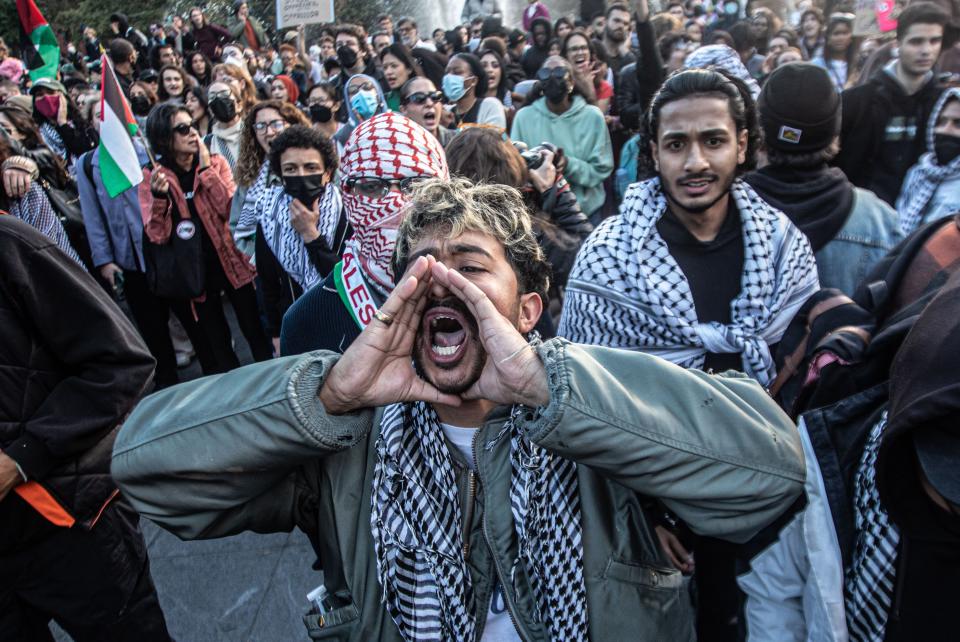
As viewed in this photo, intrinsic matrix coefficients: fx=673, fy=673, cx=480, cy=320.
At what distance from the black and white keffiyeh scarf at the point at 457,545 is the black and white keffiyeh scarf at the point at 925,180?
7.65 ft

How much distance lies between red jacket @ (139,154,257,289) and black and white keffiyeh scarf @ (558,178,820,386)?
3.15 m

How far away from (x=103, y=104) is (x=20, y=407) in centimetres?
254

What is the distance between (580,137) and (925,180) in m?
2.54

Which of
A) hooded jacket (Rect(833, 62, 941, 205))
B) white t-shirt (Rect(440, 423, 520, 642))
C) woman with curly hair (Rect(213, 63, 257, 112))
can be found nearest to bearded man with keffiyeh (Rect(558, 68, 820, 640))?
white t-shirt (Rect(440, 423, 520, 642))

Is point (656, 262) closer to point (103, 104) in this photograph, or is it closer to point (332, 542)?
point (332, 542)

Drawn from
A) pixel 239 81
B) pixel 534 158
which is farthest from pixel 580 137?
pixel 239 81

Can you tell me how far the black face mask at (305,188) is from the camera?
3531 millimetres

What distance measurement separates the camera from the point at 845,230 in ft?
8.20

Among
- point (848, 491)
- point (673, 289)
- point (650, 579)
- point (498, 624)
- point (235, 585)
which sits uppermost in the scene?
point (673, 289)

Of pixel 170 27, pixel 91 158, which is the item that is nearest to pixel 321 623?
pixel 91 158

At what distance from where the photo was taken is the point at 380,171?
260cm

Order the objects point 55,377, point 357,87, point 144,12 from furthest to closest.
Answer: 1. point 144,12
2. point 357,87
3. point 55,377

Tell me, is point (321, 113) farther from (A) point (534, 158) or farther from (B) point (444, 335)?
(B) point (444, 335)

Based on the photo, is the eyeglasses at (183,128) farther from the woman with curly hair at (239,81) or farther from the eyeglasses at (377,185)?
the eyeglasses at (377,185)
